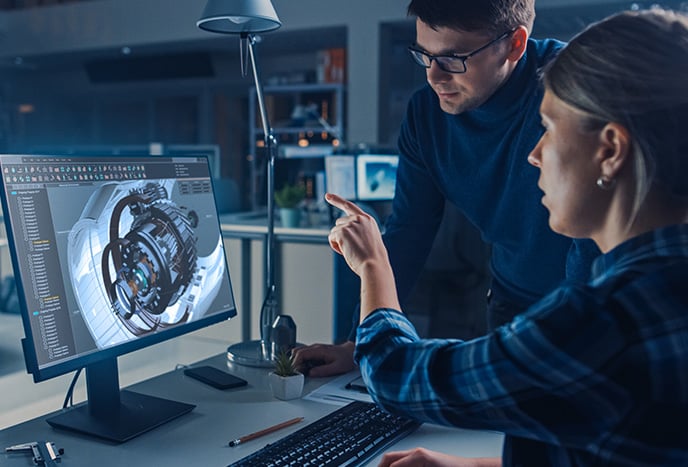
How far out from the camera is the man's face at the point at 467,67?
3.96ft

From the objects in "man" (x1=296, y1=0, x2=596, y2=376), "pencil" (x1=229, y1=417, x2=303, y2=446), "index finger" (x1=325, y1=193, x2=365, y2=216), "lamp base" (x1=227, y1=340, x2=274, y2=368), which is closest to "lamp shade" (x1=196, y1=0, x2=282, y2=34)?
"man" (x1=296, y1=0, x2=596, y2=376)

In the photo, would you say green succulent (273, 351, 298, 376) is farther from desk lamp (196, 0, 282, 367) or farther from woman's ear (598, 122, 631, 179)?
woman's ear (598, 122, 631, 179)

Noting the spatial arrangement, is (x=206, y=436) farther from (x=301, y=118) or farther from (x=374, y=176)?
(x=301, y=118)

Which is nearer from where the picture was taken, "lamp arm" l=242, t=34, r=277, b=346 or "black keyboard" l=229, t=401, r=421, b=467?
"black keyboard" l=229, t=401, r=421, b=467

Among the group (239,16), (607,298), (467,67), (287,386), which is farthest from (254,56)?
(607,298)

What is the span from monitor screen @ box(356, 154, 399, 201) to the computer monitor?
2526 mm

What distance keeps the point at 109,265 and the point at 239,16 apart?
641 mm

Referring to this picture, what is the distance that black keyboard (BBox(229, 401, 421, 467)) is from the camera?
2.88ft

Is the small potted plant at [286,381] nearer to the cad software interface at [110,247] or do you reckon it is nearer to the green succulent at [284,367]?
the green succulent at [284,367]

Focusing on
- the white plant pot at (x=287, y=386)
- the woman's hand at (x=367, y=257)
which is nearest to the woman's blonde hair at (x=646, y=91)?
the woman's hand at (x=367, y=257)

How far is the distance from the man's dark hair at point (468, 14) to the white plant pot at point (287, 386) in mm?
675

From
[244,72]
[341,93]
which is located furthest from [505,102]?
[341,93]

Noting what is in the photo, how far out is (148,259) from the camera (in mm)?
1077

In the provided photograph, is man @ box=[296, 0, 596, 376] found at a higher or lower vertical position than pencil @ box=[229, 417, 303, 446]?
higher
